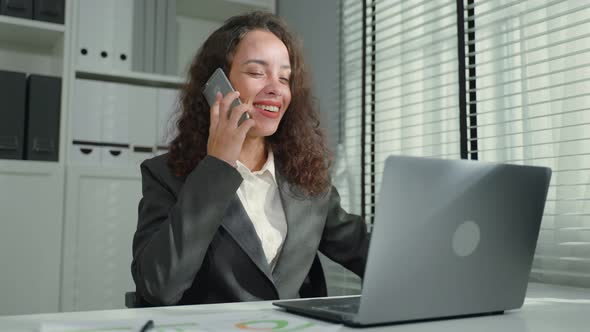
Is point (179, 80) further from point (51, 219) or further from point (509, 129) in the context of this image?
point (509, 129)

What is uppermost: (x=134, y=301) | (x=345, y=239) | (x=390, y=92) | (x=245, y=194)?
(x=390, y=92)

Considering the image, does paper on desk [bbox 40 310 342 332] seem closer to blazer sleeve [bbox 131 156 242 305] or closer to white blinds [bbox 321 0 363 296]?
blazer sleeve [bbox 131 156 242 305]

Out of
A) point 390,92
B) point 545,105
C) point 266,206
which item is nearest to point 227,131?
point 266,206

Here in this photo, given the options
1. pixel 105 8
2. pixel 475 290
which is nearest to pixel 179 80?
pixel 105 8

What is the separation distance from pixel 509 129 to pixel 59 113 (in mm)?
1614

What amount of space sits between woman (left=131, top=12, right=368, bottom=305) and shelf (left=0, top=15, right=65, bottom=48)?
1.00 meters

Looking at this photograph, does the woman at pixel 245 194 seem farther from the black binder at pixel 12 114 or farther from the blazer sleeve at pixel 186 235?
the black binder at pixel 12 114

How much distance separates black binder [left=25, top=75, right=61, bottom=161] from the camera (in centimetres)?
214

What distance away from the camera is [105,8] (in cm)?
235

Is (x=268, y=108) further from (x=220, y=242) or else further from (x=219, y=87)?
(x=220, y=242)

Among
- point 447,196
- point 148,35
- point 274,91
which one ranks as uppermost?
point 148,35

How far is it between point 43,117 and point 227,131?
127 centimetres

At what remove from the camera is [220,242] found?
4.06ft

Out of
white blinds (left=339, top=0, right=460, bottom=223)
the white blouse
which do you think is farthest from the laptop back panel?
white blinds (left=339, top=0, right=460, bottom=223)
